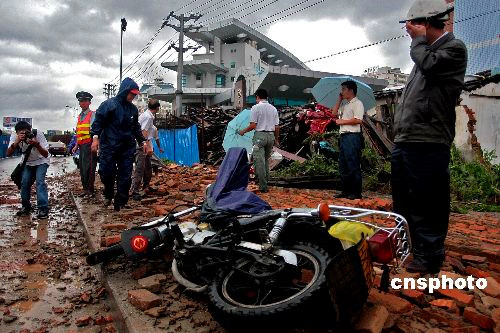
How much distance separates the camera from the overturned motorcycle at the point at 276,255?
1.79 metres

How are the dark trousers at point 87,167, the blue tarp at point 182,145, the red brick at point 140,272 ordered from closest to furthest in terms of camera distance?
the red brick at point 140,272, the dark trousers at point 87,167, the blue tarp at point 182,145

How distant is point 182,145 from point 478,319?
13.8 metres

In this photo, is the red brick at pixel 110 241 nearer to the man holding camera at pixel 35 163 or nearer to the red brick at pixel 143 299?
the red brick at pixel 143 299

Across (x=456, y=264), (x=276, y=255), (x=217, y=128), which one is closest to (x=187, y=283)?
(x=276, y=255)

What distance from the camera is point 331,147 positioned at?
27.0 ft

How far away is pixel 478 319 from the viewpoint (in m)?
2.00

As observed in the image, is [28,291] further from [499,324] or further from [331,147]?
[331,147]

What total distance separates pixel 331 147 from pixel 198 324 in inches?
257

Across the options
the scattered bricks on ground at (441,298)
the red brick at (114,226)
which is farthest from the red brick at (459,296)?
the red brick at (114,226)

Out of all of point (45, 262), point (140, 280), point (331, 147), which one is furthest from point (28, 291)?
point (331, 147)

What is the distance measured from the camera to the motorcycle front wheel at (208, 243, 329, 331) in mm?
1801

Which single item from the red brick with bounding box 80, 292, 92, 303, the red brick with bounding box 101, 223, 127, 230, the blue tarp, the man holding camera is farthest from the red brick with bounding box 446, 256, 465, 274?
the blue tarp

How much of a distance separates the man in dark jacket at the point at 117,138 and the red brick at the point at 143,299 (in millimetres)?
3101

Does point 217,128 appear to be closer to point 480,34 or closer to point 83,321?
point 83,321
